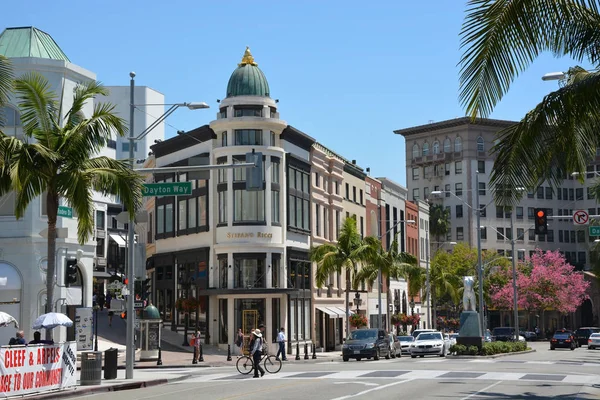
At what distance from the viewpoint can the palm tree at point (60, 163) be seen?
2619 cm

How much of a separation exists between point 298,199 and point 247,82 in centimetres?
882

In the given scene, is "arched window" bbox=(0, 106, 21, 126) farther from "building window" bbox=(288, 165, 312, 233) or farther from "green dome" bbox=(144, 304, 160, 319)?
"building window" bbox=(288, 165, 312, 233)

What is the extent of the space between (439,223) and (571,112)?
328ft

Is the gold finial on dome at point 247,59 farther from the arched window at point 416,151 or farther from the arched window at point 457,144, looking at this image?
the arched window at point 416,151

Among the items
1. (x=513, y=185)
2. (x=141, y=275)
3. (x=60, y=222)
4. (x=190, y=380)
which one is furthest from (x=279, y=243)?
(x=513, y=185)

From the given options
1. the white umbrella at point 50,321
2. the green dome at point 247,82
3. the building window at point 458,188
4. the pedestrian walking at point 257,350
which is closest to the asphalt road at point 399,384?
the pedestrian walking at point 257,350

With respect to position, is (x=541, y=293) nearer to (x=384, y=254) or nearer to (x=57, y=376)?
(x=384, y=254)

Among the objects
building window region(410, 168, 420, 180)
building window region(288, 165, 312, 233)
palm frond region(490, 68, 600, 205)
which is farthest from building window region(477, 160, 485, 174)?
palm frond region(490, 68, 600, 205)

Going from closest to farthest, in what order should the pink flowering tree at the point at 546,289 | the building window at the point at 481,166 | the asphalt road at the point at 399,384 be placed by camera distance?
the asphalt road at the point at 399,384
the pink flowering tree at the point at 546,289
the building window at the point at 481,166

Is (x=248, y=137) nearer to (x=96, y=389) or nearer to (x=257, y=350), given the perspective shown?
(x=257, y=350)

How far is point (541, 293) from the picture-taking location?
320ft

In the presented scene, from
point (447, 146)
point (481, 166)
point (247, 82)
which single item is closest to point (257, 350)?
point (247, 82)

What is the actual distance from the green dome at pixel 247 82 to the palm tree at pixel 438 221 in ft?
213

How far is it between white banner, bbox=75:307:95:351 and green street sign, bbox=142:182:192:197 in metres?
12.2
